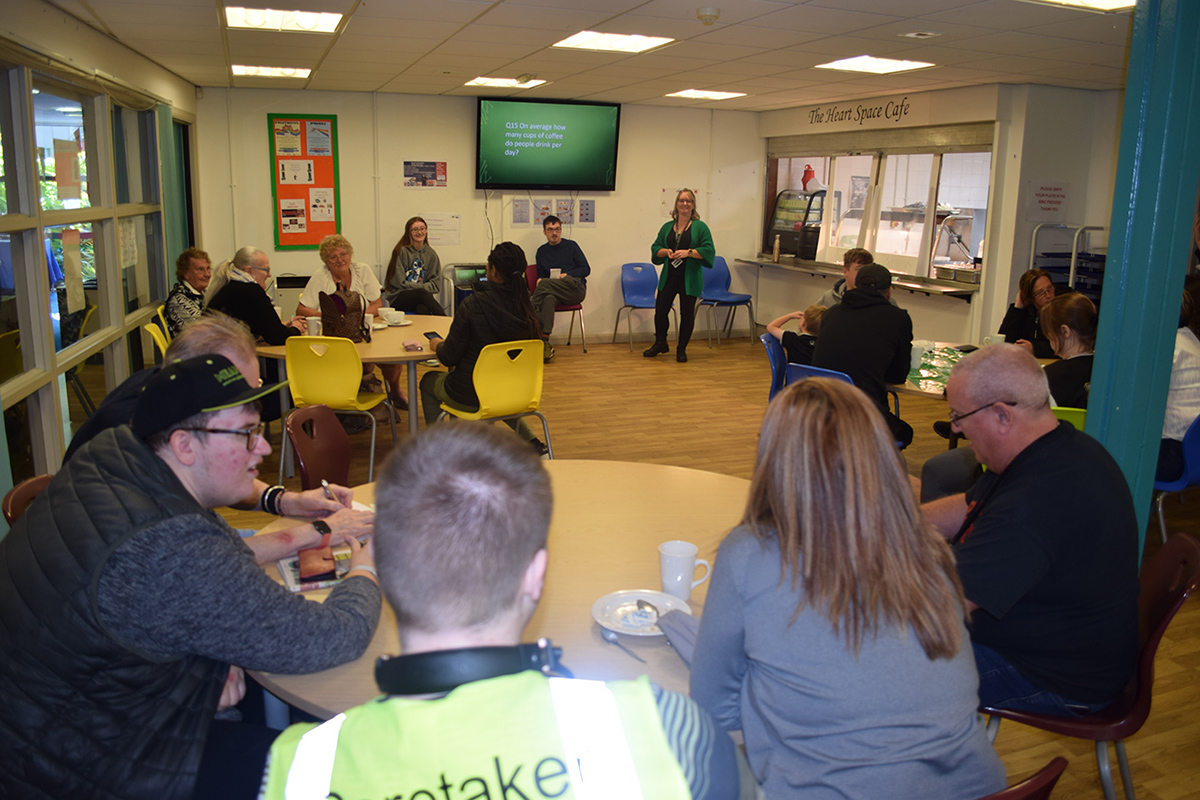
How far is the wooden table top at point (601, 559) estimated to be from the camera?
1567mm

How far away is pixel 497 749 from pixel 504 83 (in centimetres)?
778

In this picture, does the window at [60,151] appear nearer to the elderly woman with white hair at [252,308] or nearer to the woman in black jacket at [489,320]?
the elderly woman with white hair at [252,308]

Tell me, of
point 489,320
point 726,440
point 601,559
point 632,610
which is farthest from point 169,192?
point 632,610

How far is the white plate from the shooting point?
1.69 meters

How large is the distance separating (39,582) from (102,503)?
0.15m

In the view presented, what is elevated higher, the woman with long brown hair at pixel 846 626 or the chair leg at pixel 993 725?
the woman with long brown hair at pixel 846 626

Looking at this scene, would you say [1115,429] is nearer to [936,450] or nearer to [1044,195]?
[936,450]

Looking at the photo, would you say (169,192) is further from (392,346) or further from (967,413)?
(967,413)

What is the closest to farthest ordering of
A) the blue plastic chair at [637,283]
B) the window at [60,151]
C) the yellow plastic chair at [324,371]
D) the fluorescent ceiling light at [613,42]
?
the window at [60,151] < the yellow plastic chair at [324,371] < the fluorescent ceiling light at [613,42] < the blue plastic chair at [637,283]

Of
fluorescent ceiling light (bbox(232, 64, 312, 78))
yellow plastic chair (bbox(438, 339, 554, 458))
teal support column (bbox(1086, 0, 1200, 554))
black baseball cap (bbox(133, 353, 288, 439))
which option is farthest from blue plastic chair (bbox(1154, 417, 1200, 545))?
fluorescent ceiling light (bbox(232, 64, 312, 78))

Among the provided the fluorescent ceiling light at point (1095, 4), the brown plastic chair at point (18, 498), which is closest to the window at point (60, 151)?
the brown plastic chair at point (18, 498)

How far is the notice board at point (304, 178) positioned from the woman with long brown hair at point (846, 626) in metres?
8.21

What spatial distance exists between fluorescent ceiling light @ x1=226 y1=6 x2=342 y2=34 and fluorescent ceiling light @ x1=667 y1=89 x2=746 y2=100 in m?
3.96

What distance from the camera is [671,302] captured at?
9297 millimetres
